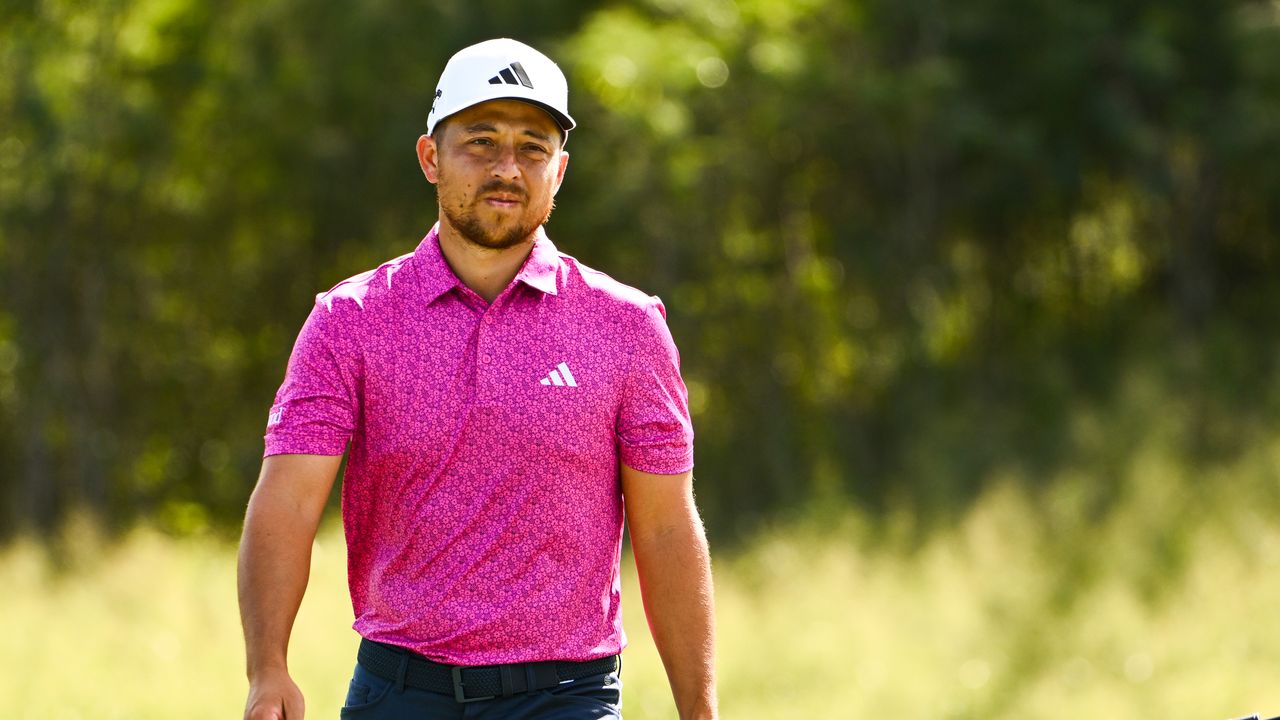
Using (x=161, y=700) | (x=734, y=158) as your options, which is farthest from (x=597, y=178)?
(x=161, y=700)

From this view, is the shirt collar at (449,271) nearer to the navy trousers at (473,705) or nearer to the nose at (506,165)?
the nose at (506,165)

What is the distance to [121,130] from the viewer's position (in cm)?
1702

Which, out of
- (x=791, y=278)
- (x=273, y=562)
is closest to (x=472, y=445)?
(x=273, y=562)

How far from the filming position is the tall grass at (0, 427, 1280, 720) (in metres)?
9.25

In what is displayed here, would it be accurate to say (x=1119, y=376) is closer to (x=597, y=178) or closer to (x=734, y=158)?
(x=734, y=158)

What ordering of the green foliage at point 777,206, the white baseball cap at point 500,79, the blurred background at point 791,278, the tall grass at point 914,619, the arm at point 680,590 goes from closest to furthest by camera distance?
the white baseball cap at point 500,79 < the arm at point 680,590 < the tall grass at point 914,619 < the blurred background at point 791,278 < the green foliage at point 777,206

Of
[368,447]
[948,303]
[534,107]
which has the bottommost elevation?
[368,447]

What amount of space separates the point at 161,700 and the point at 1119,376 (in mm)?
10553

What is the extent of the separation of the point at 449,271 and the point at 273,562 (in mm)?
569

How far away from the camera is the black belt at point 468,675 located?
2.58 meters

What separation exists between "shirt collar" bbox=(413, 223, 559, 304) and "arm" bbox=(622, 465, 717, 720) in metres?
0.40

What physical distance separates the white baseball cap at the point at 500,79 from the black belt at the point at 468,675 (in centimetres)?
90

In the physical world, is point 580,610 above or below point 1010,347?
below

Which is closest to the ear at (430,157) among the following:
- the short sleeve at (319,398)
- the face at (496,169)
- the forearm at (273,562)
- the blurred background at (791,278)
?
the face at (496,169)
